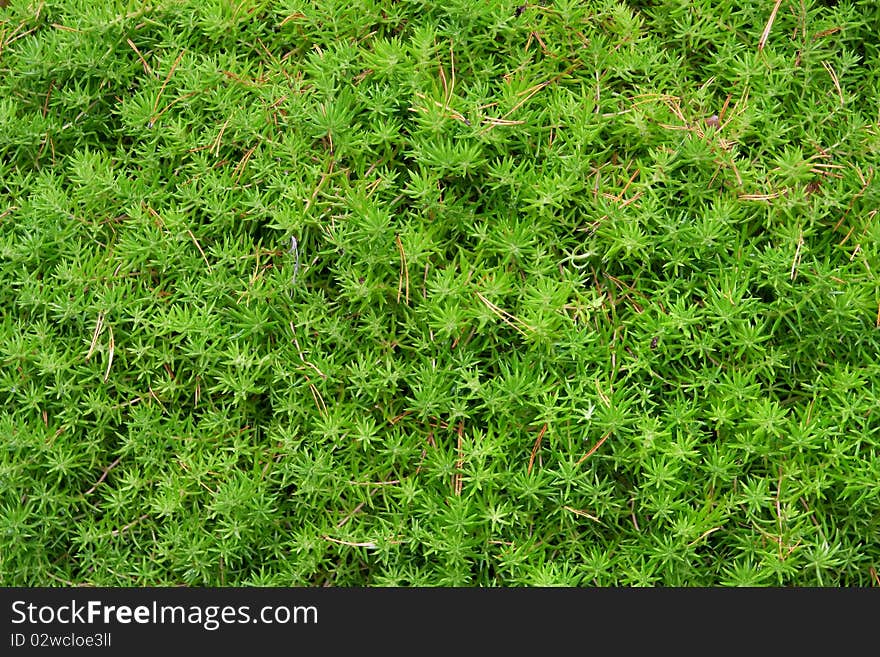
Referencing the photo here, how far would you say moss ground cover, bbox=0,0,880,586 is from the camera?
5.52ft

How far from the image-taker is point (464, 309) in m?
1.75

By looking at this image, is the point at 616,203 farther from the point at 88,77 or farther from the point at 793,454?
the point at 88,77

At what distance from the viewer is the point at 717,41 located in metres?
1.86

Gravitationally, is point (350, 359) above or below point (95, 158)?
below

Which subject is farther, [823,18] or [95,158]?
[95,158]

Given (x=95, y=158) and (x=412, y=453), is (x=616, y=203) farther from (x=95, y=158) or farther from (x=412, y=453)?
(x=95, y=158)

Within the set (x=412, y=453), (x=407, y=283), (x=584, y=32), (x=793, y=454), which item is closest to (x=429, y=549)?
(x=412, y=453)

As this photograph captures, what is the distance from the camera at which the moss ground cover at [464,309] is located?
1.68 metres

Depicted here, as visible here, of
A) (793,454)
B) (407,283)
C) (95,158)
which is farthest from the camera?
(95,158)

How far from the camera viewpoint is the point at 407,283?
70.4 inches

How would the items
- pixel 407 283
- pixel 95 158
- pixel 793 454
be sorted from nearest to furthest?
pixel 793 454 → pixel 407 283 → pixel 95 158

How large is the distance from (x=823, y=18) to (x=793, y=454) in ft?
3.34

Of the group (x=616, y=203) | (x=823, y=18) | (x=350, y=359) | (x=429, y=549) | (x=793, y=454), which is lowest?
(x=429, y=549)

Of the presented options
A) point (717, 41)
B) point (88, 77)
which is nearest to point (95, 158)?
point (88, 77)
